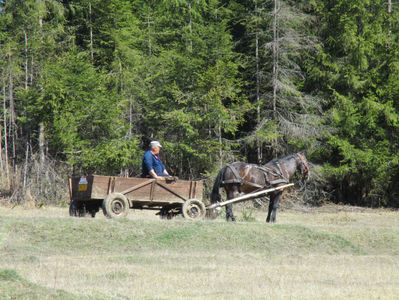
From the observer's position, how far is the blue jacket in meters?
15.1

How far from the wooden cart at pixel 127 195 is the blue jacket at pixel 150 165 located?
1.98 ft

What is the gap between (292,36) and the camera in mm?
29297

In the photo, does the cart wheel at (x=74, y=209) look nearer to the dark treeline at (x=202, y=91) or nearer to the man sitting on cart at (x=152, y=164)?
the man sitting on cart at (x=152, y=164)

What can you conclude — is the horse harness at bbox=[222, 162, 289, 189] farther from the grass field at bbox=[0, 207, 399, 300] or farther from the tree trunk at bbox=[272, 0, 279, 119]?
the tree trunk at bbox=[272, 0, 279, 119]

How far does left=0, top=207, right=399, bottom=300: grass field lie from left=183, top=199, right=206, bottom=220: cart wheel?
132 centimetres

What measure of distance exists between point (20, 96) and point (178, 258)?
17.3 metres

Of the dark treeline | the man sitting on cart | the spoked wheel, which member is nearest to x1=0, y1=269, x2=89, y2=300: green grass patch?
the man sitting on cart

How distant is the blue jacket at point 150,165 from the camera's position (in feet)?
49.5

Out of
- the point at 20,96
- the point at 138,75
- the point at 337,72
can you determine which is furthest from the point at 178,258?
the point at 337,72

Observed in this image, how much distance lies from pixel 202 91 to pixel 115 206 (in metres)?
13.9

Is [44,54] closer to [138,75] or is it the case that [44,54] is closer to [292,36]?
[138,75]

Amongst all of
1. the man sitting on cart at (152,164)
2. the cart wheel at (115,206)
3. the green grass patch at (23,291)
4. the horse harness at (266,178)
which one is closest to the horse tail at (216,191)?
the horse harness at (266,178)

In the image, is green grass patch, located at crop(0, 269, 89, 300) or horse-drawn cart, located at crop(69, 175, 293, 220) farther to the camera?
horse-drawn cart, located at crop(69, 175, 293, 220)

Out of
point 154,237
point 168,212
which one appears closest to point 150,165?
point 168,212
